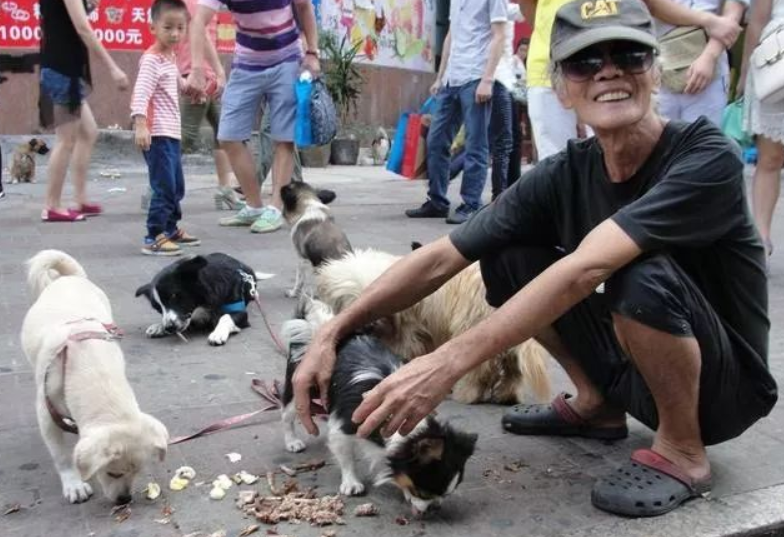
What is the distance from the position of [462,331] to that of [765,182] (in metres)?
2.85

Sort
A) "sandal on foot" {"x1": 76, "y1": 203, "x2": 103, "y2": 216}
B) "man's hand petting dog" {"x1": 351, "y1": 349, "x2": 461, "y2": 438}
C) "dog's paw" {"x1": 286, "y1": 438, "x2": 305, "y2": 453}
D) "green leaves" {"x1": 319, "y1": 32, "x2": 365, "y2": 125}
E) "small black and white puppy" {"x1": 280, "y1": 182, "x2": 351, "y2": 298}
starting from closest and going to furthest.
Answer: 1. "man's hand petting dog" {"x1": 351, "y1": 349, "x2": 461, "y2": 438}
2. "dog's paw" {"x1": 286, "y1": 438, "x2": 305, "y2": 453}
3. "small black and white puppy" {"x1": 280, "y1": 182, "x2": 351, "y2": 298}
4. "sandal on foot" {"x1": 76, "y1": 203, "x2": 103, "y2": 216}
5. "green leaves" {"x1": 319, "y1": 32, "x2": 365, "y2": 125}

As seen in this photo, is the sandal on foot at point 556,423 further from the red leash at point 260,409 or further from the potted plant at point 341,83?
the potted plant at point 341,83

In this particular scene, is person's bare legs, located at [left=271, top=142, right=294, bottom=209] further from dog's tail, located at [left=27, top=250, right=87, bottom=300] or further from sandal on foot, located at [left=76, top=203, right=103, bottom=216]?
dog's tail, located at [left=27, top=250, right=87, bottom=300]

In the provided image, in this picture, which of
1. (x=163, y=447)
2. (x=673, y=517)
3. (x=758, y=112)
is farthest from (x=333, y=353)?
(x=758, y=112)

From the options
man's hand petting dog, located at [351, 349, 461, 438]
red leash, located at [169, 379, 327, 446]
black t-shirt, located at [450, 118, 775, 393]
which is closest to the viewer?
man's hand petting dog, located at [351, 349, 461, 438]

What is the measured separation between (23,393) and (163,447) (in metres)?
1.30

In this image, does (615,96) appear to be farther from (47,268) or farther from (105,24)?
(105,24)

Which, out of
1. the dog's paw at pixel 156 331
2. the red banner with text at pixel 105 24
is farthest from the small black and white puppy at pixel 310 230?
the red banner with text at pixel 105 24

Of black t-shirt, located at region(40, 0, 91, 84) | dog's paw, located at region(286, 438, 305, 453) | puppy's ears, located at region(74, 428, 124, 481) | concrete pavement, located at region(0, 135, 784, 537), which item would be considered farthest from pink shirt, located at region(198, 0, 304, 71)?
puppy's ears, located at region(74, 428, 124, 481)

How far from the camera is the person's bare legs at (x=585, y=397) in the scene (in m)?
3.21

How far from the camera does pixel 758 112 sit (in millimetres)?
5328

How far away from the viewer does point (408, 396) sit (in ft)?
7.97

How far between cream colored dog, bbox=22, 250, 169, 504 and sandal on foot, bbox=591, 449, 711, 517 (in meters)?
1.36

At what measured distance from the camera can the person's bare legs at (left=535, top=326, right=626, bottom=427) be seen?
126 inches
